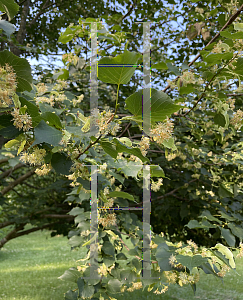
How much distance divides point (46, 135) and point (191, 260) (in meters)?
1.03

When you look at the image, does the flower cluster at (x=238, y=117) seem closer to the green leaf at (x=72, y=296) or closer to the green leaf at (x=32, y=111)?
the green leaf at (x=32, y=111)

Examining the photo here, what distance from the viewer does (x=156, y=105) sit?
71 cm

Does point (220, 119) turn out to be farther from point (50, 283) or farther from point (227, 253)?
point (50, 283)

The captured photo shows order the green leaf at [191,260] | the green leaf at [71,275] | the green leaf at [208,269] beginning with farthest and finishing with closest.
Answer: the green leaf at [71,275] → the green leaf at [208,269] → the green leaf at [191,260]

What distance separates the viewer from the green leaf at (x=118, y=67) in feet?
2.15

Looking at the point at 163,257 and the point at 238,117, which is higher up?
the point at 238,117

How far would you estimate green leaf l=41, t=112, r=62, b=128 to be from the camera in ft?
2.48

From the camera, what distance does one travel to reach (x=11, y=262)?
9.52 meters

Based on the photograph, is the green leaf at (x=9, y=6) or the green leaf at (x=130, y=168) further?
the green leaf at (x=130, y=168)

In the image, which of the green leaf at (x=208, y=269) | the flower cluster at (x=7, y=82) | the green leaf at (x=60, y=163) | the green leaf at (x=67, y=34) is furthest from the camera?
the green leaf at (x=67, y=34)

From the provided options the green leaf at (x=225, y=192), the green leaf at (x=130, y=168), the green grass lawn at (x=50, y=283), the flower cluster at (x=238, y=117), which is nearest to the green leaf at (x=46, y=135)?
the green leaf at (x=130, y=168)

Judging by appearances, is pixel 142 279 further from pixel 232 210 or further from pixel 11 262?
pixel 11 262

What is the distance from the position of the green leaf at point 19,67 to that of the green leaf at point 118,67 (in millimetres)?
Result: 200

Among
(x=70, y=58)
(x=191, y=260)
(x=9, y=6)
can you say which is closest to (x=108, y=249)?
(x=191, y=260)
